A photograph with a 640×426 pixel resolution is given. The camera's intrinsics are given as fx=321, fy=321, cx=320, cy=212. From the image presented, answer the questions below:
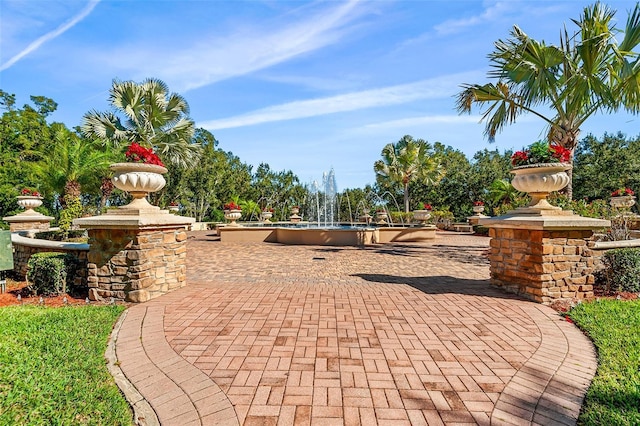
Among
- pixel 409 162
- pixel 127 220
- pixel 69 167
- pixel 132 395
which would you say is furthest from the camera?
pixel 409 162

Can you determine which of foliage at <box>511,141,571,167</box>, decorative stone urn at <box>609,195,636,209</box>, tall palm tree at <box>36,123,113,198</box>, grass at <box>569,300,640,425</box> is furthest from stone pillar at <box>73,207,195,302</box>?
decorative stone urn at <box>609,195,636,209</box>

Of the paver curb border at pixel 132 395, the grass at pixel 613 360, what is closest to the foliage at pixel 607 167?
the grass at pixel 613 360

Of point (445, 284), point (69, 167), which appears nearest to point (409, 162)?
point (445, 284)

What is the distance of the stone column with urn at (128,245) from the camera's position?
15.4ft

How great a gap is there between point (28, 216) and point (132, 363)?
1312cm

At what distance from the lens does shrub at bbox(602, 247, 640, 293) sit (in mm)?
5125

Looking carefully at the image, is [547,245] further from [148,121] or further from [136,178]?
[148,121]

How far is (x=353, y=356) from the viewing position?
117 inches

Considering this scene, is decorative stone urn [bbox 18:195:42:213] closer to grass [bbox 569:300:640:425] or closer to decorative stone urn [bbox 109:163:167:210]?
decorative stone urn [bbox 109:163:167:210]

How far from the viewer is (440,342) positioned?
10.8ft

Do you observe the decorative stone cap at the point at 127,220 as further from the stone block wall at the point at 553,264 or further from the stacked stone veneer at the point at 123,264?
the stone block wall at the point at 553,264

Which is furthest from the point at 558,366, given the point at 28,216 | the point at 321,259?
the point at 28,216

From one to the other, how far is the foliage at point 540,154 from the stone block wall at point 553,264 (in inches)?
44.3

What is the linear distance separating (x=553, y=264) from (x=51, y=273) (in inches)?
302
